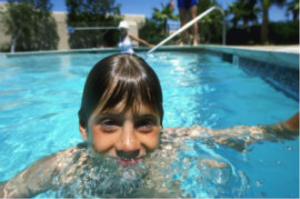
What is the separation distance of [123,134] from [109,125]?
11cm

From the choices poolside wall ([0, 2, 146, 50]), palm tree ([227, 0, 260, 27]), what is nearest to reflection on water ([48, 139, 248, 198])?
poolside wall ([0, 2, 146, 50])

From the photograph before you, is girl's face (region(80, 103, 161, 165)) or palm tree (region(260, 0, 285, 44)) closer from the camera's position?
girl's face (region(80, 103, 161, 165))

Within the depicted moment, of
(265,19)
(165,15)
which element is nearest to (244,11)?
(265,19)

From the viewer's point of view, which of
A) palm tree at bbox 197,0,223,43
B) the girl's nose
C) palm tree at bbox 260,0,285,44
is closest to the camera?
the girl's nose

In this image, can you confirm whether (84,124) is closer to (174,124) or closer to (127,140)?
(127,140)

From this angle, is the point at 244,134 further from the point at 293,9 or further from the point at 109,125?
the point at 293,9

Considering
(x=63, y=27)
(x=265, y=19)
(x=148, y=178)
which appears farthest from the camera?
(x=265, y=19)

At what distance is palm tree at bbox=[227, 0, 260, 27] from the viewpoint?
32.2 meters

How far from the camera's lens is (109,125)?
1497mm

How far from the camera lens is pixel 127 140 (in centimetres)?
143

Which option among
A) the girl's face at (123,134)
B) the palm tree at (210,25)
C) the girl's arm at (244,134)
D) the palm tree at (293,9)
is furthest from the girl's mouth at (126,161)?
the palm tree at (293,9)

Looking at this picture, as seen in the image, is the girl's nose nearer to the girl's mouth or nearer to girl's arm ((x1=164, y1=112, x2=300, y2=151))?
the girl's mouth

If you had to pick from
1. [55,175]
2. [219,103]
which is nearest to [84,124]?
[55,175]

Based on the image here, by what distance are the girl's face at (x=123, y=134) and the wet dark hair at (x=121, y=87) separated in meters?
0.04
